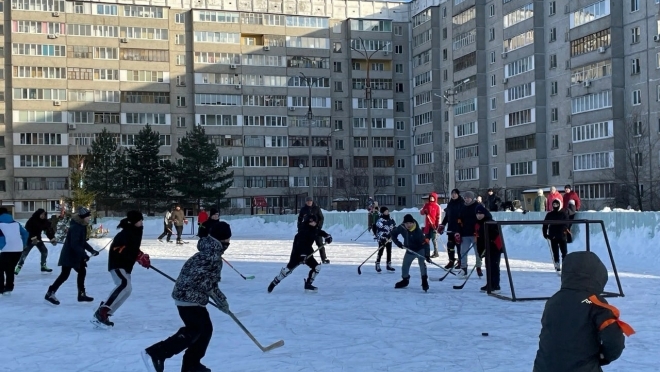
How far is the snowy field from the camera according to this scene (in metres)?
7.09

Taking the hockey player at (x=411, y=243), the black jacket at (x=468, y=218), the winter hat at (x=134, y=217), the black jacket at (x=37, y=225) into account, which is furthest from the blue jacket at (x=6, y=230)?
the black jacket at (x=468, y=218)

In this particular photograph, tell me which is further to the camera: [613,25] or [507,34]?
[507,34]

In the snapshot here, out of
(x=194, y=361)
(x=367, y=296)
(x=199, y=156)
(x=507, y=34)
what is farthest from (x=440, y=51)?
(x=194, y=361)

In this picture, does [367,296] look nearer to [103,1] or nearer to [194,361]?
[194,361]

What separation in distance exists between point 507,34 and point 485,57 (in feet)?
13.1

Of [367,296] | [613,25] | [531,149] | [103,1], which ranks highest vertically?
[103,1]

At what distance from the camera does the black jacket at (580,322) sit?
3.49 m

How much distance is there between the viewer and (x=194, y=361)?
20.6 ft

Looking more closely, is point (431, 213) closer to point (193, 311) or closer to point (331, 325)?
point (331, 325)

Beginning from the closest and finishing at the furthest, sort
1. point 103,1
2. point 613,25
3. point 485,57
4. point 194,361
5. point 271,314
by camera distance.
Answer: point 194,361, point 271,314, point 613,25, point 485,57, point 103,1

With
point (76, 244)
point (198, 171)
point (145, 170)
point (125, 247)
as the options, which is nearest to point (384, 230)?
point (76, 244)

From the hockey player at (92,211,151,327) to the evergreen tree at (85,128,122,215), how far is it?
167 ft

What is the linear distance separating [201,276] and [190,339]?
54 centimetres

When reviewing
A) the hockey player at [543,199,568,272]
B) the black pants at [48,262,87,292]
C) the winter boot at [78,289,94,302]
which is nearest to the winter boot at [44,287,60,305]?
the black pants at [48,262,87,292]
